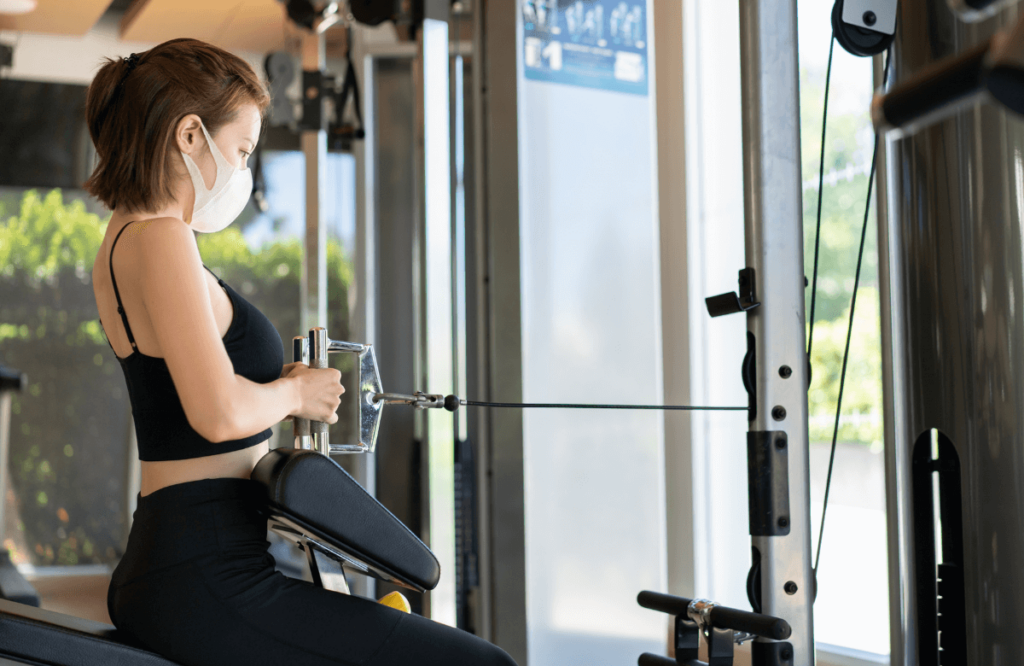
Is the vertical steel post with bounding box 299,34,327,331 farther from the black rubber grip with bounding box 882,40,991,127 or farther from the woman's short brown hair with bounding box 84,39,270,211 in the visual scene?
the black rubber grip with bounding box 882,40,991,127

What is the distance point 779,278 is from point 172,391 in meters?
0.92

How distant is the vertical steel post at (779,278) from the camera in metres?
1.42

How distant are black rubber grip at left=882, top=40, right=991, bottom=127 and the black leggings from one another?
88cm

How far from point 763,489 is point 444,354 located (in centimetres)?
123

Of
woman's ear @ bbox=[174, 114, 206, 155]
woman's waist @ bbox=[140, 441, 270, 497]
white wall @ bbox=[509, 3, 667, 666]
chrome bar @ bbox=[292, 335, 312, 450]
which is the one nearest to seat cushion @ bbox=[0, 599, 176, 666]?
woman's waist @ bbox=[140, 441, 270, 497]

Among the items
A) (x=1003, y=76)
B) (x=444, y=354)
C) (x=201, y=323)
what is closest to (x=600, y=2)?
(x=444, y=354)

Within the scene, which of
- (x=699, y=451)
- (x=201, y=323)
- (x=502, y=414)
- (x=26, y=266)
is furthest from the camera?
(x=26, y=266)

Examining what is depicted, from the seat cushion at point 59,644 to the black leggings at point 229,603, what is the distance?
4cm

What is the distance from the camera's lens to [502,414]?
2.49 m

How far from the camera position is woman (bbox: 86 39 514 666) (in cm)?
117

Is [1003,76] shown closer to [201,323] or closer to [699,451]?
[201,323]

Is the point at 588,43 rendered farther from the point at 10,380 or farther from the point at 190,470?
the point at 10,380

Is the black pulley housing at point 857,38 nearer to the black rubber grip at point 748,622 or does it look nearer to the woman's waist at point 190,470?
the black rubber grip at point 748,622

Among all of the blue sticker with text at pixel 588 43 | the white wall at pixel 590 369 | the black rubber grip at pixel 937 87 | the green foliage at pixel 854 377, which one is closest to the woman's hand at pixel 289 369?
the black rubber grip at pixel 937 87
